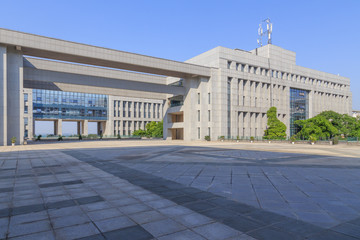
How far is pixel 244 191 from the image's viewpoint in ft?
22.8

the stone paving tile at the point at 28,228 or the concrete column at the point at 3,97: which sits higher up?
the concrete column at the point at 3,97

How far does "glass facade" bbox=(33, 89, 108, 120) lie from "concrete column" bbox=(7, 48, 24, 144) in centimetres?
5123

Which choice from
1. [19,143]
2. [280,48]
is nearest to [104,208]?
[19,143]

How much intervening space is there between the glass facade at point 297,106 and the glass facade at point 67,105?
66.0 metres

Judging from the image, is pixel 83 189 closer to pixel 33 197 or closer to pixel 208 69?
pixel 33 197

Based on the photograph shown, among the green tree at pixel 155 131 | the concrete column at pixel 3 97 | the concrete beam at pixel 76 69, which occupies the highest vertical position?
the concrete beam at pixel 76 69

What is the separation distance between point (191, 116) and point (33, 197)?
4319 cm

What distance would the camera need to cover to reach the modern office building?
33.2m

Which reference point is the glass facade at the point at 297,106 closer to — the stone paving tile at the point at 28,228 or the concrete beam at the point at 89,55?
the concrete beam at the point at 89,55

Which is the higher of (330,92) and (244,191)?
(330,92)

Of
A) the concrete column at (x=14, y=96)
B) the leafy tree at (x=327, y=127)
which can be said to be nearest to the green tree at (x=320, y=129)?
the leafy tree at (x=327, y=127)

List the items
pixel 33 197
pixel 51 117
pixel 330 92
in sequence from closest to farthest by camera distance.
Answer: pixel 33 197 < pixel 330 92 < pixel 51 117

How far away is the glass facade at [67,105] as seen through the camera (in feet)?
259

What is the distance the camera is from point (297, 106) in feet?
208
